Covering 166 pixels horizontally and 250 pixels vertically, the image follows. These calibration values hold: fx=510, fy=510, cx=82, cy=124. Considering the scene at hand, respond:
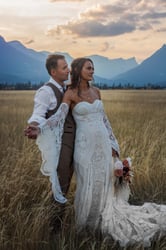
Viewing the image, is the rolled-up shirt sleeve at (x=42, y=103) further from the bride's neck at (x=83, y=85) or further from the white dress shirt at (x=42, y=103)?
the bride's neck at (x=83, y=85)

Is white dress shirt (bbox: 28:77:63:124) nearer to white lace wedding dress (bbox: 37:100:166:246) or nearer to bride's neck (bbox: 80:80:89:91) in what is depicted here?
white lace wedding dress (bbox: 37:100:166:246)

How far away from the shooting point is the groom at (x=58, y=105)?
4.20 metres

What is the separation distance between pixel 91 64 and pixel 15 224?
1494 mm

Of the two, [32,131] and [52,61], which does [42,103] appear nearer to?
[32,131]

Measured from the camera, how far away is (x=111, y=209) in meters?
4.38

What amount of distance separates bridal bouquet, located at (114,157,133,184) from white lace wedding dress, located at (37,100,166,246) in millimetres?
60

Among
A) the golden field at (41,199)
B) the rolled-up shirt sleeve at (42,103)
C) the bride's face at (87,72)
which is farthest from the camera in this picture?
the bride's face at (87,72)

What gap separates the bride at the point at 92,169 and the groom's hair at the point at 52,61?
14cm

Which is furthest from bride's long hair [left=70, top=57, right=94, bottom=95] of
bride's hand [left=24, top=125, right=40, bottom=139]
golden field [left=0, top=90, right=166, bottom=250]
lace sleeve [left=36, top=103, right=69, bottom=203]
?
golden field [left=0, top=90, right=166, bottom=250]

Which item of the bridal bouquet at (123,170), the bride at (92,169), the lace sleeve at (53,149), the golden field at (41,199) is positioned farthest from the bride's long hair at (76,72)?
the golden field at (41,199)

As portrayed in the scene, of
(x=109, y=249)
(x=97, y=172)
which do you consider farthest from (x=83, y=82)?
(x=109, y=249)

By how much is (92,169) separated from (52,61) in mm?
982

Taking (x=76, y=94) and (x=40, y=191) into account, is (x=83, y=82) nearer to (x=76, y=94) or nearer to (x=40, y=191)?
(x=76, y=94)

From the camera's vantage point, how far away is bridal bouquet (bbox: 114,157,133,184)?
14.4ft
